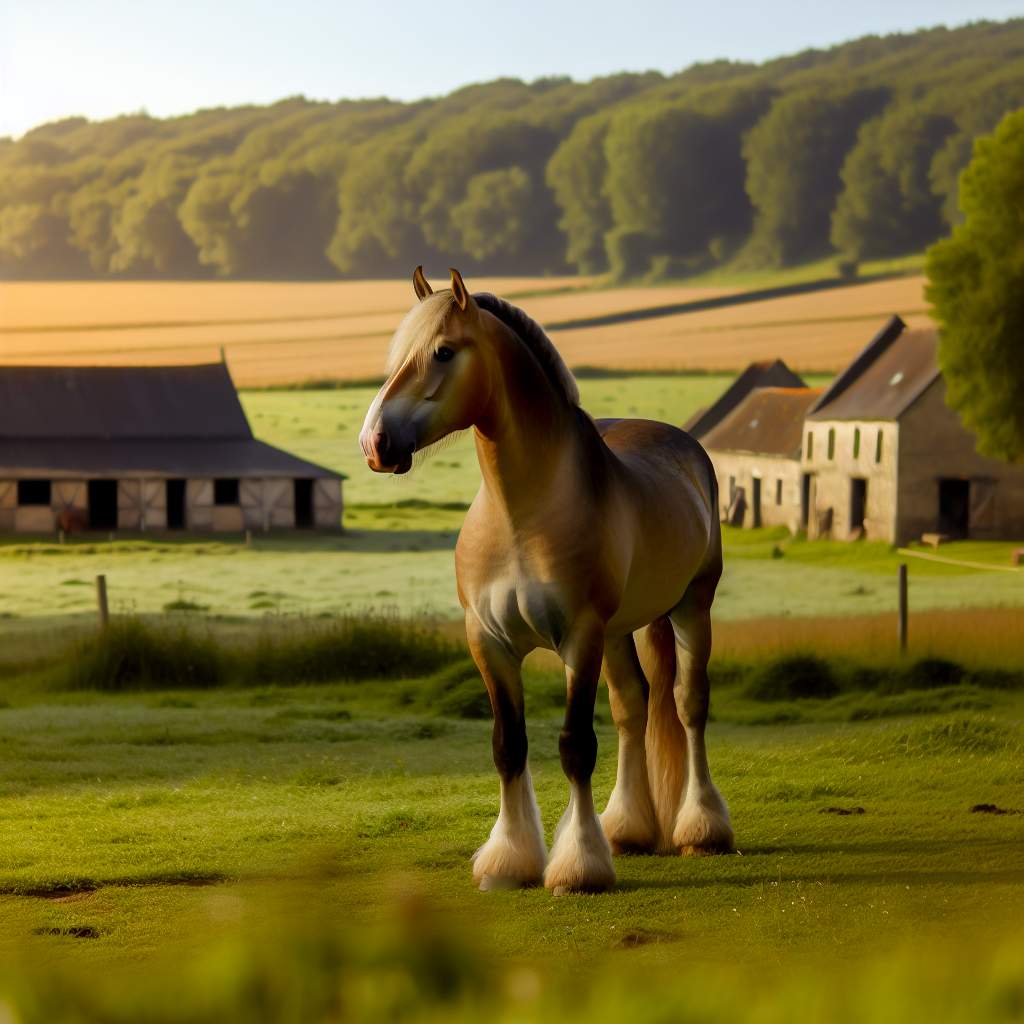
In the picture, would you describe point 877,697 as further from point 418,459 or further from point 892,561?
point 892,561

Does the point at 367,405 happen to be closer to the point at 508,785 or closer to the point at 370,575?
the point at 370,575

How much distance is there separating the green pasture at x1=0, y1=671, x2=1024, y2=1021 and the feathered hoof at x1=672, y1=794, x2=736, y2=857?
0.16 meters

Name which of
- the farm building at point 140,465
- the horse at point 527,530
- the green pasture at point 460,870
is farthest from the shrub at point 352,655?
the farm building at point 140,465

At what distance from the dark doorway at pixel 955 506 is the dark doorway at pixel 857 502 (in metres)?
1.52

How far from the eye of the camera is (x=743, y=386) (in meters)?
38.5

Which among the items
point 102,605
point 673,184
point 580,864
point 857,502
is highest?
point 673,184

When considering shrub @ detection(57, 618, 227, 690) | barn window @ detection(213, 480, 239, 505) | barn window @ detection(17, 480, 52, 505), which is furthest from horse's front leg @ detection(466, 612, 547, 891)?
barn window @ detection(17, 480, 52, 505)

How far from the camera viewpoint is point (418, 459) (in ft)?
21.5

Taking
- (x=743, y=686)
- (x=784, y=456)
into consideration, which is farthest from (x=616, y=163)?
(x=743, y=686)

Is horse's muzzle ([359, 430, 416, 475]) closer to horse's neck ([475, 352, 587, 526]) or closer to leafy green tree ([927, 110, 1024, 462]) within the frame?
horse's neck ([475, 352, 587, 526])

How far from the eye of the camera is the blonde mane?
6.45m

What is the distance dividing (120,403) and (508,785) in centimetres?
3608

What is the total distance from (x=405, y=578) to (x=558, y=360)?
21034 millimetres

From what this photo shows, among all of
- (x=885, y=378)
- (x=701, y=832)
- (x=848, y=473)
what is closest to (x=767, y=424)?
(x=885, y=378)
